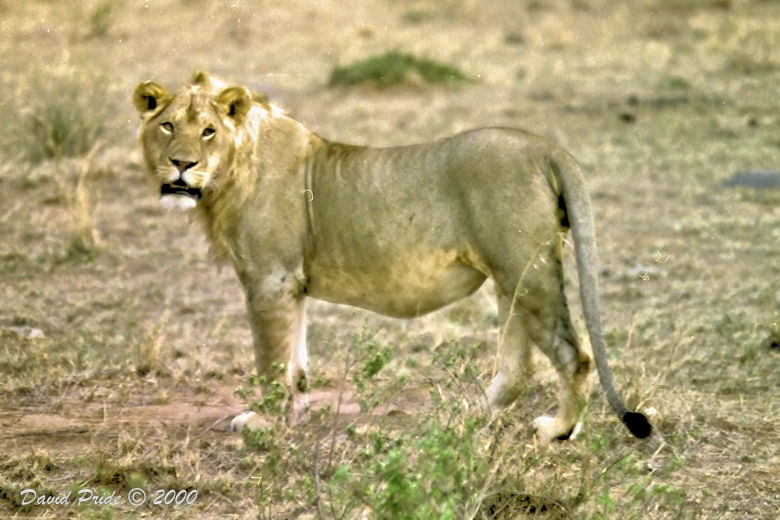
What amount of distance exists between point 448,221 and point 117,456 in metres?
1.31

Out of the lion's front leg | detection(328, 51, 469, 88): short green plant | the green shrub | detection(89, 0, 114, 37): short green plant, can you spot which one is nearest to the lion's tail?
the lion's front leg

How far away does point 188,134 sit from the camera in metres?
4.47

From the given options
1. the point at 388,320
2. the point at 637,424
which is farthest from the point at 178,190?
the point at 388,320

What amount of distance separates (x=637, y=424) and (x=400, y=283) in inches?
39.4

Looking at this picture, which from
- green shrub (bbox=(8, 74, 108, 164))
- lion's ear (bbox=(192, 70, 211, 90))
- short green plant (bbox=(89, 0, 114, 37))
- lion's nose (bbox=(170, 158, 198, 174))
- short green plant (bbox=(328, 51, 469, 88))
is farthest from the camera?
short green plant (bbox=(89, 0, 114, 37))

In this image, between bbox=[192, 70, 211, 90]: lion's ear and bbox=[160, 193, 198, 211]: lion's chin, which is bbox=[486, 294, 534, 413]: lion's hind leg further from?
bbox=[192, 70, 211, 90]: lion's ear

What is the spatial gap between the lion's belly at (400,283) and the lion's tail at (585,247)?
16.3 inches

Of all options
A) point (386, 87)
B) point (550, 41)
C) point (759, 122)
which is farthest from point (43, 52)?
point (759, 122)

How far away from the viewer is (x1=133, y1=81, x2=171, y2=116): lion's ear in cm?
458

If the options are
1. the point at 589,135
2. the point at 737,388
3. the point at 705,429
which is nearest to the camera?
the point at 705,429

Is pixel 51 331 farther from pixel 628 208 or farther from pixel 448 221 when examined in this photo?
pixel 628 208

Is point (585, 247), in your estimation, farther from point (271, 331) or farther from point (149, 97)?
point (149, 97)

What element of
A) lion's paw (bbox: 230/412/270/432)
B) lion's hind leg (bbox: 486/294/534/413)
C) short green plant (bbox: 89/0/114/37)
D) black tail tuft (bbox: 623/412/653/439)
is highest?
black tail tuft (bbox: 623/412/653/439)

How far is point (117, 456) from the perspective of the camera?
14.1 feet
